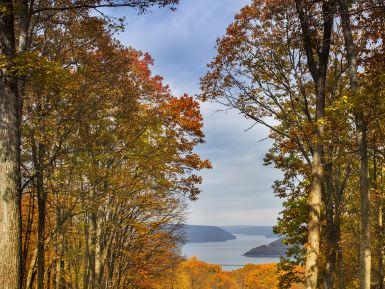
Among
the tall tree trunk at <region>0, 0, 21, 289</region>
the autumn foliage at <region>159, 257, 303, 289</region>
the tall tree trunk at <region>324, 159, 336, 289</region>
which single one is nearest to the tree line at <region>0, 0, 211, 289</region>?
the tall tree trunk at <region>0, 0, 21, 289</region>

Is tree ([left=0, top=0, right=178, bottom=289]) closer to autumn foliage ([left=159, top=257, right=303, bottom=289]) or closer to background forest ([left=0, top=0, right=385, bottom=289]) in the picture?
background forest ([left=0, top=0, right=385, bottom=289])

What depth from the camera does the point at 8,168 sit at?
6688mm

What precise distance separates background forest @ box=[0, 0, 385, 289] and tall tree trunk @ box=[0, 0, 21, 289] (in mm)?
19

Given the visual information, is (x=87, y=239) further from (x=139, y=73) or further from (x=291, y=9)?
(x=291, y=9)

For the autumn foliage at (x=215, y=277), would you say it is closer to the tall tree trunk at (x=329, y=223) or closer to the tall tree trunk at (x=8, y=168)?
the tall tree trunk at (x=329, y=223)

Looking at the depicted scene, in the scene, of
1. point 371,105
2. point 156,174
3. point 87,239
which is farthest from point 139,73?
point 371,105

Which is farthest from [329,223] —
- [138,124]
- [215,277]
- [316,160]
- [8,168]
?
[215,277]

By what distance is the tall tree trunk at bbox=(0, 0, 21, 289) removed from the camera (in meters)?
6.49

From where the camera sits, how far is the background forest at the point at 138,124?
7.58m

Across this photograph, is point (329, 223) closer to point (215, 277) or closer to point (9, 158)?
point (9, 158)

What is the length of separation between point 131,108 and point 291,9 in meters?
6.36

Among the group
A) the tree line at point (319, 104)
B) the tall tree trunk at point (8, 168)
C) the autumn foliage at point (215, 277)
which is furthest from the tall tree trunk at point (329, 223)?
the autumn foliage at point (215, 277)

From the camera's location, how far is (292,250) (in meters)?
19.6

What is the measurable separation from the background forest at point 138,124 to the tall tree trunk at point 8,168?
0.06 ft
